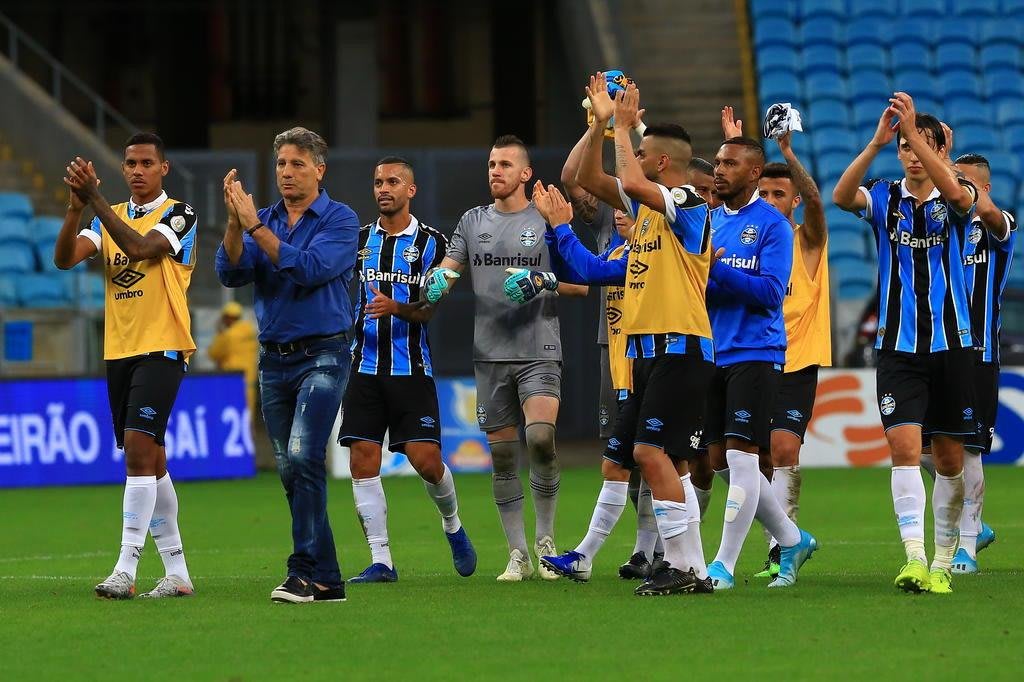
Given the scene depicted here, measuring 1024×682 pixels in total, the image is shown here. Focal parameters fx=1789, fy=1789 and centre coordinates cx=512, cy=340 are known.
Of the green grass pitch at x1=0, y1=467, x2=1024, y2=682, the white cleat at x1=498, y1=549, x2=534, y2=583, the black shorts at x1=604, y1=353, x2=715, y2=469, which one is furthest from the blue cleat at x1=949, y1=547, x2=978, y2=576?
the white cleat at x1=498, y1=549, x2=534, y2=583

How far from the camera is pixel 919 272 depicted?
332 inches

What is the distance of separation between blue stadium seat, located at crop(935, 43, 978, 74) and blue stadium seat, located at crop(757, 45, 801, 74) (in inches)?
85.5

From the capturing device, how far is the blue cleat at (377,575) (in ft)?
30.1

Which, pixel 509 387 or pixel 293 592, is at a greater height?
pixel 509 387

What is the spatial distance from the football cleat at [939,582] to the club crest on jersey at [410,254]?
10.3 ft

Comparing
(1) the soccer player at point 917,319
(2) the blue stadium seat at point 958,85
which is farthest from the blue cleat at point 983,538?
(2) the blue stadium seat at point 958,85

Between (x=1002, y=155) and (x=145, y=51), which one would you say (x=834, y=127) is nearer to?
(x=1002, y=155)

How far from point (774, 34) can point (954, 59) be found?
2717mm

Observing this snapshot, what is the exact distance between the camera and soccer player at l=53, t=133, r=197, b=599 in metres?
8.32

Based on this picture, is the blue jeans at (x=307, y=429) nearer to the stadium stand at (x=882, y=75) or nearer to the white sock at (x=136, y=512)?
the white sock at (x=136, y=512)

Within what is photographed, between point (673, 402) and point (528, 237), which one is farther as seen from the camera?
point (528, 237)

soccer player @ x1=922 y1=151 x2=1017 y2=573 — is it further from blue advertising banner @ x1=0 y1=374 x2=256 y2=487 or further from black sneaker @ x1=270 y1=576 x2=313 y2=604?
blue advertising banner @ x1=0 y1=374 x2=256 y2=487

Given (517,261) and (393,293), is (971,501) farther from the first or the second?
(393,293)

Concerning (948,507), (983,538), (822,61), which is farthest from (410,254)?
(822,61)
